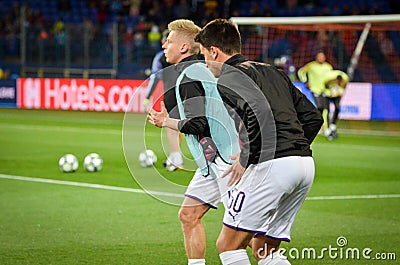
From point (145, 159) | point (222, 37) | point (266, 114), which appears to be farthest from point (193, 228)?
point (145, 159)

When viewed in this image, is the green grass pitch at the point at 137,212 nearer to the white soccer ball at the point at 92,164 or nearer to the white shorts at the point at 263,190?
the white soccer ball at the point at 92,164

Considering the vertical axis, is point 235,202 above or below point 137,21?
above

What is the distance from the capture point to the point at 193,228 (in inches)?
262

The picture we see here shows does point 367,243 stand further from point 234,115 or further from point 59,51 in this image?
point 59,51

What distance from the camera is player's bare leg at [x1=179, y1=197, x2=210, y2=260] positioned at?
21.8 ft

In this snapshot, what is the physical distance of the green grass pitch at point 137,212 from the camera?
26.2 ft

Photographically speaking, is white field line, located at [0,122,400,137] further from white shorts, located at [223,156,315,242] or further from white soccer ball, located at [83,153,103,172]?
white shorts, located at [223,156,315,242]

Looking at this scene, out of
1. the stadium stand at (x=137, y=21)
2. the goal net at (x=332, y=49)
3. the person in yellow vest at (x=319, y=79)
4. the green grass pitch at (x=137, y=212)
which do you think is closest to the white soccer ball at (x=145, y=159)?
the green grass pitch at (x=137, y=212)

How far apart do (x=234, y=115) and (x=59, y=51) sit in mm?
26006

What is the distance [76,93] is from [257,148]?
77.3ft

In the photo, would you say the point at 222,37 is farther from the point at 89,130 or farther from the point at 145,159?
the point at 89,130

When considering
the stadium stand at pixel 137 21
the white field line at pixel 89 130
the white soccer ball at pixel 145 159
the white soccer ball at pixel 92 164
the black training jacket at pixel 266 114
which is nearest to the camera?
the black training jacket at pixel 266 114

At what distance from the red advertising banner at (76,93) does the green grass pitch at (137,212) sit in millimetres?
8885

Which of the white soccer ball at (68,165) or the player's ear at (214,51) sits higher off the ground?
the player's ear at (214,51)
